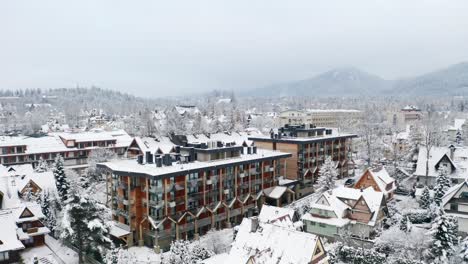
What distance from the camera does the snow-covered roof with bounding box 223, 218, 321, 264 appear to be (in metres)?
30.4

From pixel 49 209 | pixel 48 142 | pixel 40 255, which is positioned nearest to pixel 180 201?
pixel 40 255

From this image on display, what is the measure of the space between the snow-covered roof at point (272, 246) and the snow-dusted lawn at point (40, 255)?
804 inches

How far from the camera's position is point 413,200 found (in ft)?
182

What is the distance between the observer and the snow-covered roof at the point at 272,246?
30.4 m

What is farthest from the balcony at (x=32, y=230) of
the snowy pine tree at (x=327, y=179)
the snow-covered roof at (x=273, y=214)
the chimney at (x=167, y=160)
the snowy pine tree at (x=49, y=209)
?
the snowy pine tree at (x=327, y=179)

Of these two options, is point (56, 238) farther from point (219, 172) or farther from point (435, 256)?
point (435, 256)

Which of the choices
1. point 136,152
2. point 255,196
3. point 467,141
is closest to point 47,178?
point 136,152

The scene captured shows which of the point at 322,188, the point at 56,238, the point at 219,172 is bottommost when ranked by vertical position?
the point at 56,238

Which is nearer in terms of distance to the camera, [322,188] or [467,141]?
[322,188]

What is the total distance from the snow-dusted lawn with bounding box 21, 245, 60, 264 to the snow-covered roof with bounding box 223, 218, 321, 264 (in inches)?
804

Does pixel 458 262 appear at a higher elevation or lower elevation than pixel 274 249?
lower

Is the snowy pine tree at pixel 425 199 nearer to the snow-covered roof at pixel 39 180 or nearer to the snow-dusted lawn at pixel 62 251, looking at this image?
the snow-dusted lawn at pixel 62 251

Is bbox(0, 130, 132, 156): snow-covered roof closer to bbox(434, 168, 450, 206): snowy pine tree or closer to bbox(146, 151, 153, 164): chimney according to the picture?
bbox(146, 151, 153, 164): chimney

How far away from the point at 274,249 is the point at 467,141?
289ft
